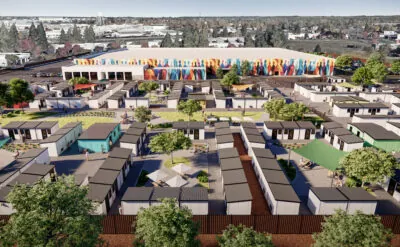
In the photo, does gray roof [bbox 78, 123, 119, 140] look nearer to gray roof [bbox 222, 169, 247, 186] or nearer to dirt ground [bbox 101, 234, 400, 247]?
dirt ground [bbox 101, 234, 400, 247]

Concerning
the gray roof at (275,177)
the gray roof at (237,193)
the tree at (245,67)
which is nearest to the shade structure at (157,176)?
the gray roof at (237,193)

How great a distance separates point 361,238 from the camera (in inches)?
622

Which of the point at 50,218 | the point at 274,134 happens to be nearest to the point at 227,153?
the point at 274,134

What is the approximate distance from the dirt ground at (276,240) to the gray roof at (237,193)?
373 centimetres

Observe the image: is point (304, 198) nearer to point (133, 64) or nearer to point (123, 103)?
point (123, 103)

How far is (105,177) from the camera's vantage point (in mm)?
27594

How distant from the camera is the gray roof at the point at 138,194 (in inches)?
948

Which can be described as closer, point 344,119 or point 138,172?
point 138,172

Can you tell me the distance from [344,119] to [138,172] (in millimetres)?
40737

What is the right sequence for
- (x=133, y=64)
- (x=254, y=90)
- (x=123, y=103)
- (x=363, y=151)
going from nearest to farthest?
(x=363, y=151), (x=123, y=103), (x=254, y=90), (x=133, y=64)

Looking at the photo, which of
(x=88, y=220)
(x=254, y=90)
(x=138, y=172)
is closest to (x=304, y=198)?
(x=138, y=172)

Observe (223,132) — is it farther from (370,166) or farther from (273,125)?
(370,166)

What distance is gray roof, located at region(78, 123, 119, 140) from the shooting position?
3797cm

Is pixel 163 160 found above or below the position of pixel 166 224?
below
